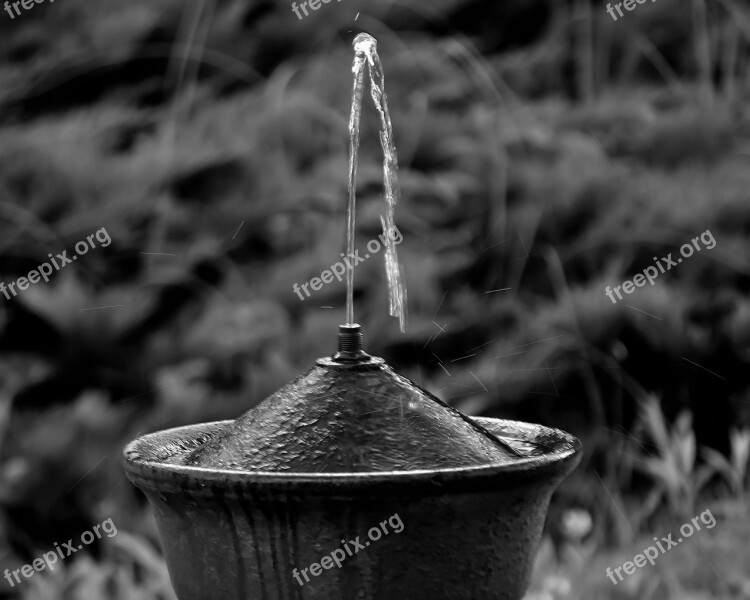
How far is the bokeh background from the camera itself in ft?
10.8

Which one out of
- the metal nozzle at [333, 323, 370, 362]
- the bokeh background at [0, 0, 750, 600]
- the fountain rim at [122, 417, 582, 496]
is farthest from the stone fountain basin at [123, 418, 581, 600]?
the bokeh background at [0, 0, 750, 600]

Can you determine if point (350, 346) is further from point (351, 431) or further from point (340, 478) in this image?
point (340, 478)

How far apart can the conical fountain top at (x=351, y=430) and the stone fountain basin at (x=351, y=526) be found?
0.09m

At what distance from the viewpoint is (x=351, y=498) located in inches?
49.5

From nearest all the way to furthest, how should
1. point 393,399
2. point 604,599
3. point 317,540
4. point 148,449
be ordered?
point 317,540 → point 393,399 → point 148,449 → point 604,599

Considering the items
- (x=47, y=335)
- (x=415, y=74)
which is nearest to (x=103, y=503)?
(x=47, y=335)

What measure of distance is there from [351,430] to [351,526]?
17 centimetres

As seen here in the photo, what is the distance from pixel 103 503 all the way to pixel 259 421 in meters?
1.98

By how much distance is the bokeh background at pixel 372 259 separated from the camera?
329cm

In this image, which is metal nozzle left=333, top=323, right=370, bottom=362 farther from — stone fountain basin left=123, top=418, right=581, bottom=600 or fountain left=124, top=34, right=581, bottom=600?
stone fountain basin left=123, top=418, right=581, bottom=600

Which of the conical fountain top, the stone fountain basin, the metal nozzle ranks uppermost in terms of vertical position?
the metal nozzle

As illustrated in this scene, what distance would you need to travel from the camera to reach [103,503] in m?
3.27

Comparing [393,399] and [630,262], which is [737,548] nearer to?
[630,262]

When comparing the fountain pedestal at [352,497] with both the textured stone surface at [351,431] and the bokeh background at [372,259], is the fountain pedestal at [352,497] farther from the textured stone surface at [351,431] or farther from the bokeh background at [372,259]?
the bokeh background at [372,259]
